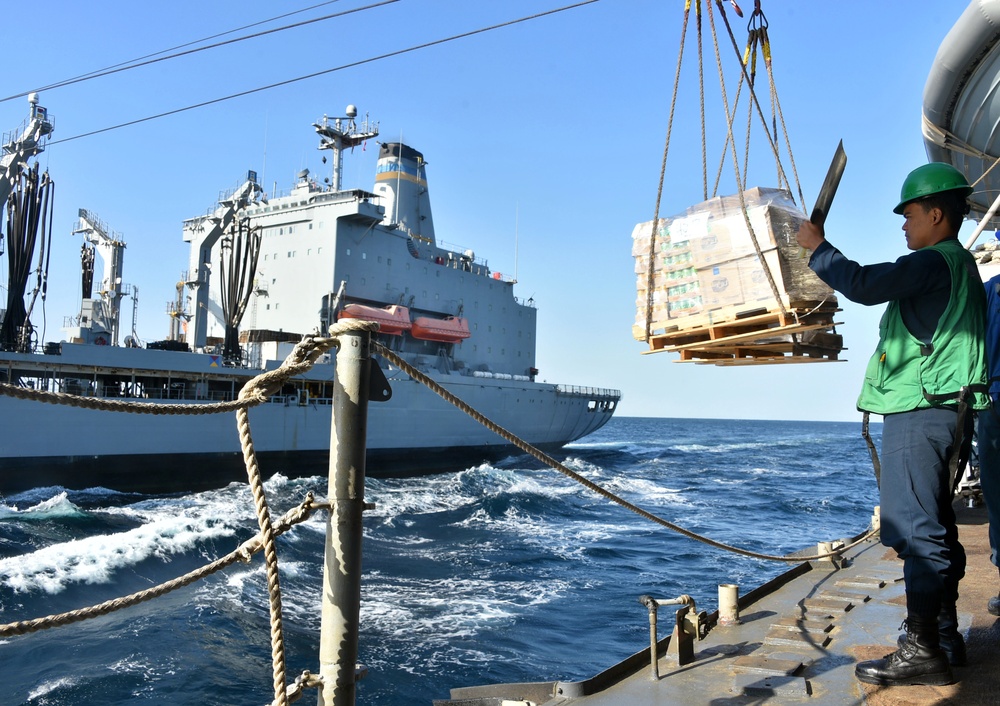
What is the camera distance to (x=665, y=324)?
451cm

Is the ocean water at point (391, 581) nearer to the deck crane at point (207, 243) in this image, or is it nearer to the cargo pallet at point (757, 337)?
the cargo pallet at point (757, 337)

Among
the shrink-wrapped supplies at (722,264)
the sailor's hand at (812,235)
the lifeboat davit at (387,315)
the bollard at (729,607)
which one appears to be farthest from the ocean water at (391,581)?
the lifeboat davit at (387,315)

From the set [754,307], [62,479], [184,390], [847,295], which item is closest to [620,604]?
[754,307]

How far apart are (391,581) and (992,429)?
27.8 feet

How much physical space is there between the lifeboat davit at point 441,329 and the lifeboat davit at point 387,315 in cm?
48

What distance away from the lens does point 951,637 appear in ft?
8.71

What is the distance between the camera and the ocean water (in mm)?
6438

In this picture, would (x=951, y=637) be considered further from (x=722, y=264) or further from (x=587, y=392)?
(x=587, y=392)

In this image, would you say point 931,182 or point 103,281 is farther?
point 103,281

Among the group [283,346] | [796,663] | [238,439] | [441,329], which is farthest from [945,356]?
[441,329]

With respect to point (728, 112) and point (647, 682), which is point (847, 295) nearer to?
point (647, 682)

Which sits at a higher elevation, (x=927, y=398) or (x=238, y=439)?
(x=927, y=398)

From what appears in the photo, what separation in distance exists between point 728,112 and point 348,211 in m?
21.7

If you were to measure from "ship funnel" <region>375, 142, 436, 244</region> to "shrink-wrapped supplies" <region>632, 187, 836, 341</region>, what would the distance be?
2532 cm
